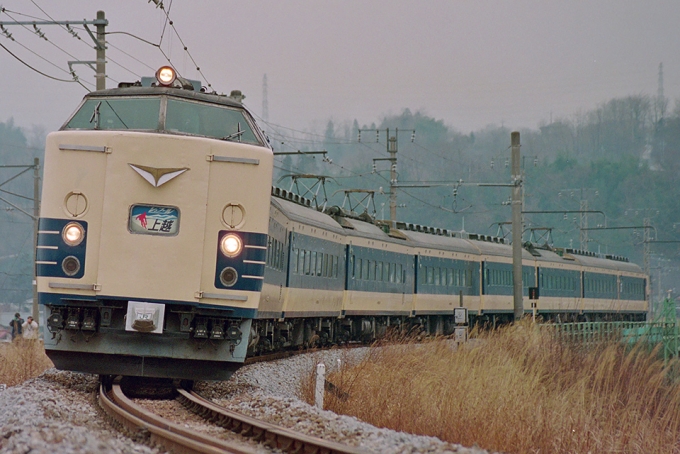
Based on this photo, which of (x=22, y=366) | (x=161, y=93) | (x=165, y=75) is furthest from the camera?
(x=22, y=366)

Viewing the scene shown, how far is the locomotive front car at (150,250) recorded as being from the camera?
34.3 feet

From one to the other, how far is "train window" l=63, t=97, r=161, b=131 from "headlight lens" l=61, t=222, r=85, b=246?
1.39m

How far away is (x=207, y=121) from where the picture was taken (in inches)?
455

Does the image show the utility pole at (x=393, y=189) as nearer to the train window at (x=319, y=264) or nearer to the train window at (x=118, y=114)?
the train window at (x=319, y=264)

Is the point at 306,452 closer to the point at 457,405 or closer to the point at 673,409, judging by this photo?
the point at 457,405

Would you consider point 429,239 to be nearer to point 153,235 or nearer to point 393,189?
point 393,189

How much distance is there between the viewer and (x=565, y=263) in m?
44.2

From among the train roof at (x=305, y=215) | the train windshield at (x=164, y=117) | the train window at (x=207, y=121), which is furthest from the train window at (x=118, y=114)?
the train roof at (x=305, y=215)

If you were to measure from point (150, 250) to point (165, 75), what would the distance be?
8.43 feet

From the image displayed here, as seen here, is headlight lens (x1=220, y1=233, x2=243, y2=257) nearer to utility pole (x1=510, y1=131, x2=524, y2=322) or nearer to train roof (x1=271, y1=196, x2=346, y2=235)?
train roof (x1=271, y1=196, x2=346, y2=235)

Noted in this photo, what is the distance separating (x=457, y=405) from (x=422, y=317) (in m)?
22.6

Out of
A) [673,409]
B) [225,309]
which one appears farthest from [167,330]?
[673,409]

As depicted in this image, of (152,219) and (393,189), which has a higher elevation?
(393,189)

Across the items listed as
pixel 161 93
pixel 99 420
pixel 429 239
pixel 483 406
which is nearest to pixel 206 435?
pixel 99 420
